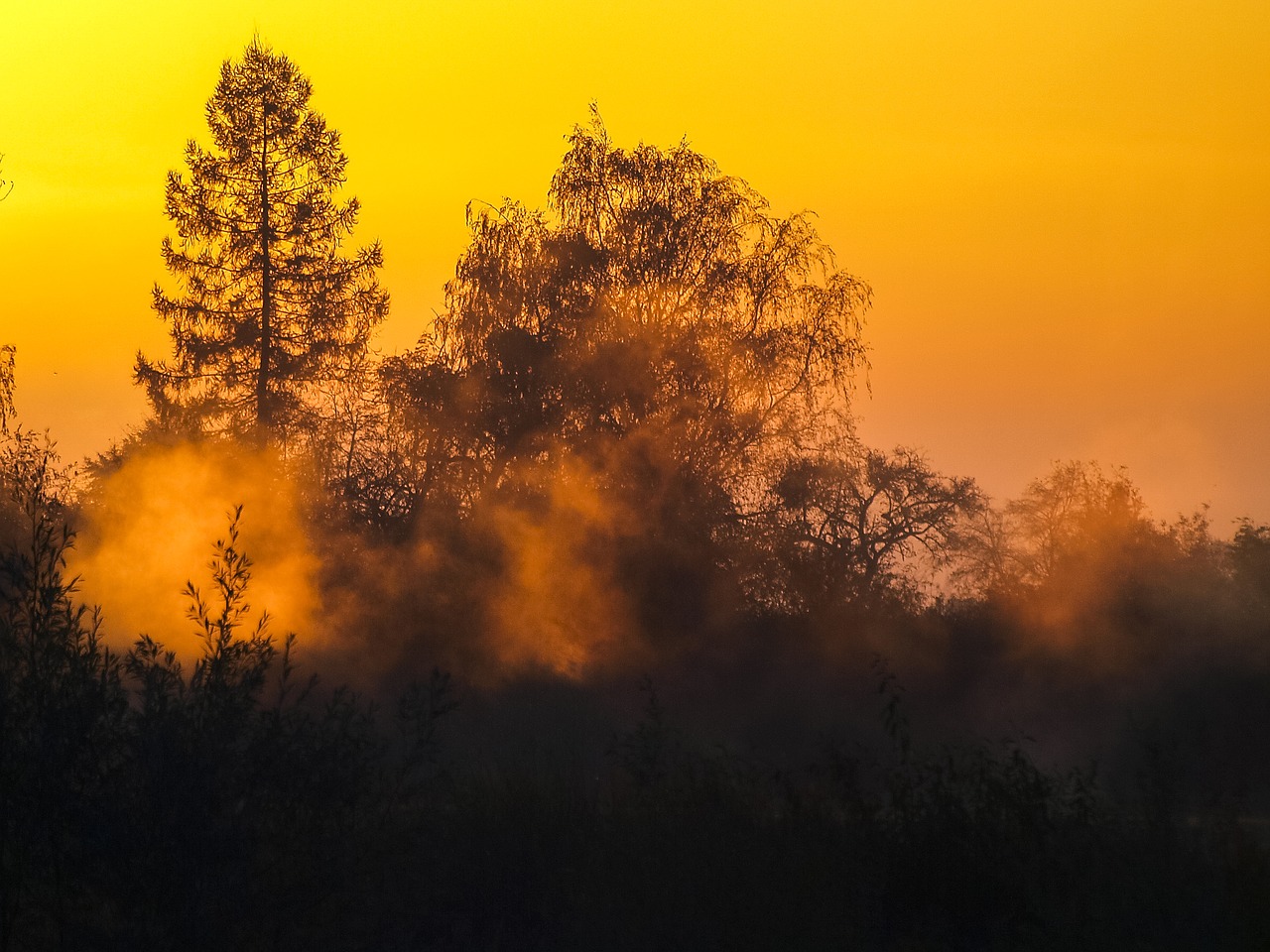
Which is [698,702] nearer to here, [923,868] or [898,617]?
[898,617]

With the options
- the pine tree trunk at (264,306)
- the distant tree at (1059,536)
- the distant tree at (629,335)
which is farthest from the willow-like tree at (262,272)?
the distant tree at (1059,536)

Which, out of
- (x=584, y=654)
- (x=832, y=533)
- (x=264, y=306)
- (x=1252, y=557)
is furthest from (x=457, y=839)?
(x=1252, y=557)

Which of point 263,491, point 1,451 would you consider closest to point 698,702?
point 263,491

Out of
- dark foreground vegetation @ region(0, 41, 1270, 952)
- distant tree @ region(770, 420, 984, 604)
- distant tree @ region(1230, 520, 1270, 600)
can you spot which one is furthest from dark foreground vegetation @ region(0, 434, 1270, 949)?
distant tree @ region(1230, 520, 1270, 600)

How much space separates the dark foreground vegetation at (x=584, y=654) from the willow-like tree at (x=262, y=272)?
90 mm

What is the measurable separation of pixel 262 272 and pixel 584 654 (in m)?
14.2

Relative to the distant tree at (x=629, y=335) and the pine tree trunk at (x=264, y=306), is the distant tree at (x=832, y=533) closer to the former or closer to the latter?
the distant tree at (x=629, y=335)

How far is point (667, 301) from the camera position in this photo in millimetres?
24734

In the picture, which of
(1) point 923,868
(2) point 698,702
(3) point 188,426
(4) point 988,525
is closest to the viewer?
(1) point 923,868

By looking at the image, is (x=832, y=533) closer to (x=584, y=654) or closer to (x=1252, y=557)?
(x=584, y=654)

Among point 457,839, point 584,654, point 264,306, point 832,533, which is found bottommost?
point 457,839

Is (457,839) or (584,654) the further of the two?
(584,654)

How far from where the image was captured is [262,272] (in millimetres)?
32031

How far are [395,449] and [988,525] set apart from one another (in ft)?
89.1
